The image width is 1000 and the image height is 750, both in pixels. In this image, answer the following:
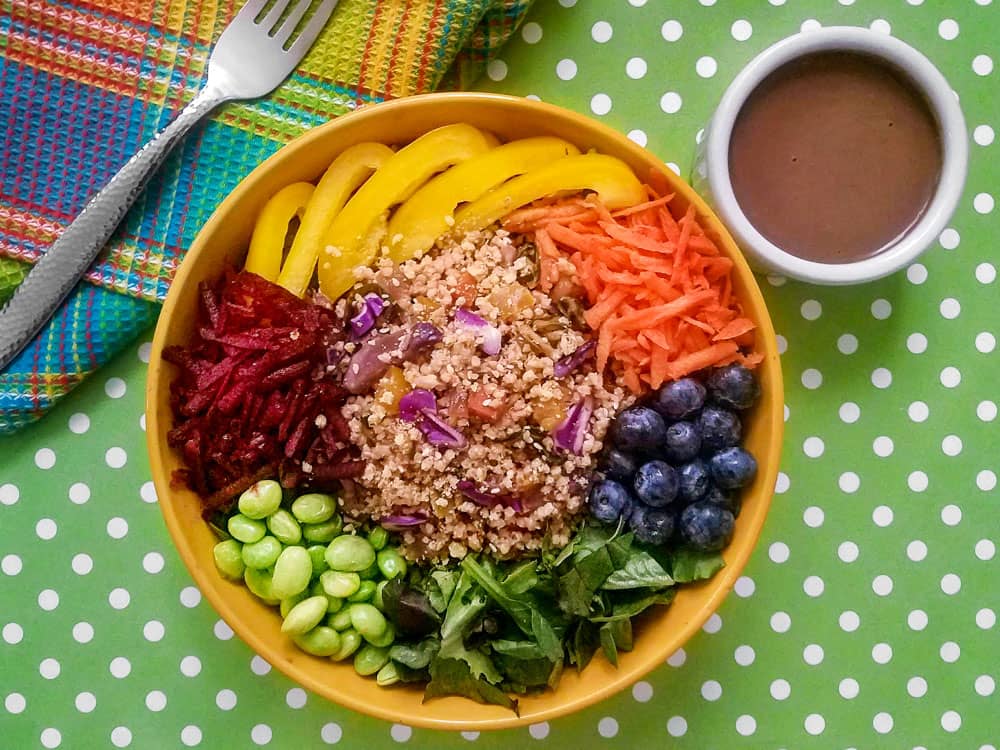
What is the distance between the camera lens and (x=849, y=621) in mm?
1551

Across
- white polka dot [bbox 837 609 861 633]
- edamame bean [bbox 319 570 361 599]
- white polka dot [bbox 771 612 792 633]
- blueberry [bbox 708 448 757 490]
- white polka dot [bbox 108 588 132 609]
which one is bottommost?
white polka dot [bbox 108 588 132 609]

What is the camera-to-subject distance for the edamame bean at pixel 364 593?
133 cm

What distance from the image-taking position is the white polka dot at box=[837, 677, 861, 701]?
1.56 metres

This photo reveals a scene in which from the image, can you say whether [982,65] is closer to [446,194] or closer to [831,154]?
[831,154]

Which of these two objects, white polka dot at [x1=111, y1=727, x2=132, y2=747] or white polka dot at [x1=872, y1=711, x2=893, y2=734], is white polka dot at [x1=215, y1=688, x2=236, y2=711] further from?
white polka dot at [x1=872, y1=711, x2=893, y2=734]

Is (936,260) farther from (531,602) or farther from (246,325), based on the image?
(246,325)

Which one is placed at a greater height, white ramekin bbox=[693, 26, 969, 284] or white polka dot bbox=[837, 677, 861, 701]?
white ramekin bbox=[693, 26, 969, 284]

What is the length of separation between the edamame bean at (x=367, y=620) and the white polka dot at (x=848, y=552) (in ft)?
2.53

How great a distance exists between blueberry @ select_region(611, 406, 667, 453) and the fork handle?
0.75m

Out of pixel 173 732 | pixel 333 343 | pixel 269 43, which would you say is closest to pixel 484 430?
pixel 333 343

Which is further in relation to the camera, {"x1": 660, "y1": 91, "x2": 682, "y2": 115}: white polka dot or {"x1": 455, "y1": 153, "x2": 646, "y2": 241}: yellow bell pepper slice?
{"x1": 660, "y1": 91, "x2": 682, "y2": 115}: white polka dot

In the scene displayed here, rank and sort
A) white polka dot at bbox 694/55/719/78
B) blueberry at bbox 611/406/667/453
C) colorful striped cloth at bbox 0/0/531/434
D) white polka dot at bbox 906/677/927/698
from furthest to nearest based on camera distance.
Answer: white polka dot at bbox 906/677/927/698
white polka dot at bbox 694/55/719/78
colorful striped cloth at bbox 0/0/531/434
blueberry at bbox 611/406/667/453

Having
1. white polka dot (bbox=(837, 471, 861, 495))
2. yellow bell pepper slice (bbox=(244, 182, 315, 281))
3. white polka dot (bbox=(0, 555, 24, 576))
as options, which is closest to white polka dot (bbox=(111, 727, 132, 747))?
white polka dot (bbox=(0, 555, 24, 576))

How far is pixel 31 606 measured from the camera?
1499 millimetres
